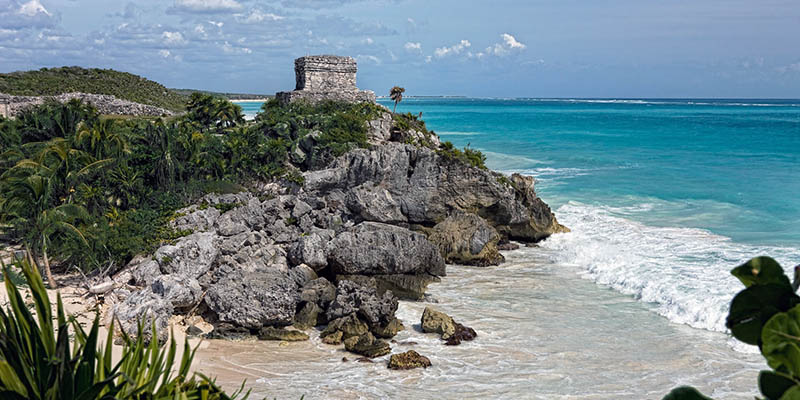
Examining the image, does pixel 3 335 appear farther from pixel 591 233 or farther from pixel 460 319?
pixel 591 233

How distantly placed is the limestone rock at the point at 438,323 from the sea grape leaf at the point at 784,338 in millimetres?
10886

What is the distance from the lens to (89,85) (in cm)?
4297

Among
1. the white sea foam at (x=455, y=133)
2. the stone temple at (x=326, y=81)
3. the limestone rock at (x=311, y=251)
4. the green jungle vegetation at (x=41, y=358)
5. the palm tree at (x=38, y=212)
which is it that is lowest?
the limestone rock at (x=311, y=251)

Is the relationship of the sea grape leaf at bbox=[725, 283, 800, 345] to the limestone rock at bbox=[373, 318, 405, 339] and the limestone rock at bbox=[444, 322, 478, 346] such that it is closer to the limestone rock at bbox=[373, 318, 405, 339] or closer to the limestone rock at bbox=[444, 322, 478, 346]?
the limestone rock at bbox=[444, 322, 478, 346]

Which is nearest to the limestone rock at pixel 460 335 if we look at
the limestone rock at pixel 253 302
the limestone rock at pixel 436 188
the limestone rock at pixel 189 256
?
the limestone rock at pixel 253 302

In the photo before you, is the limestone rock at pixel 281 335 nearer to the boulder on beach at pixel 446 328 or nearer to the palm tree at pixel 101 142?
the boulder on beach at pixel 446 328

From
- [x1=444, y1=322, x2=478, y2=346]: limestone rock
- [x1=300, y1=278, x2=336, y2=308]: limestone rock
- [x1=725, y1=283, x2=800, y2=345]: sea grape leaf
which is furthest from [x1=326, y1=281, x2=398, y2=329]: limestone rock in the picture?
[x1=725, y1=283, x2=800, y2=345]: sea grape leaf

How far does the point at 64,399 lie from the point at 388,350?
8925 mm

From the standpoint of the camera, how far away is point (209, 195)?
758 inches

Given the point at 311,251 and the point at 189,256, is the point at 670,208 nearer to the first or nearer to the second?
the point at 311,251

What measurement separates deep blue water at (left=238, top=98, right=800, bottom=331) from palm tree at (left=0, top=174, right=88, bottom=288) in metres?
12.8

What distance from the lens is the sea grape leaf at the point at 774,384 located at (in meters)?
1.98

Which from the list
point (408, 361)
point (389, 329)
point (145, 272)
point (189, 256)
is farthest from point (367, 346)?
point (145, 272)

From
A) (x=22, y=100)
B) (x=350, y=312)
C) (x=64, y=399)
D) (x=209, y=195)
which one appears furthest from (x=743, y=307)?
(x=22, y=100)
